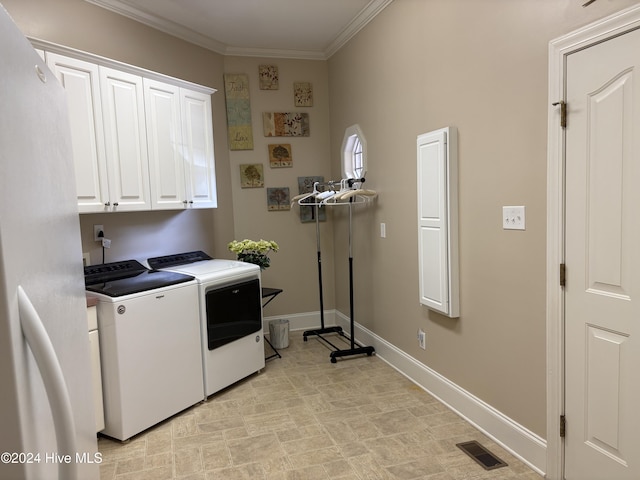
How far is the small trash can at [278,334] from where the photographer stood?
4.17 m

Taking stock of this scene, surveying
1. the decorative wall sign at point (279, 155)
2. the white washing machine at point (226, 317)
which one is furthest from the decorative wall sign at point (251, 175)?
the white washing machine at point (226, 317)

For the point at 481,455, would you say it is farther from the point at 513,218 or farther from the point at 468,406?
the point at 513,218

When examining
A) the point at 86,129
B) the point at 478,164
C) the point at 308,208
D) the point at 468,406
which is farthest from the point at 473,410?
the point at 86,129

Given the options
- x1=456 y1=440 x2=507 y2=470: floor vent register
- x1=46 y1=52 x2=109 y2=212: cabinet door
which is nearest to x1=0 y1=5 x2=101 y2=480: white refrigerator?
x1=46 y1=52 x2=109 y2=212: cabinet door

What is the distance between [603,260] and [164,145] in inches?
111

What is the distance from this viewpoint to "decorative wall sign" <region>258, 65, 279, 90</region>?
174 inches

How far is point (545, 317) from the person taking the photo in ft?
6.93

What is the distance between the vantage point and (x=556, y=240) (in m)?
2.01

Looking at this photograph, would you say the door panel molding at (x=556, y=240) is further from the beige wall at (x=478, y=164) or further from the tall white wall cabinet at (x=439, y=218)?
the tall white wall cabinet at (x=439, y=218)

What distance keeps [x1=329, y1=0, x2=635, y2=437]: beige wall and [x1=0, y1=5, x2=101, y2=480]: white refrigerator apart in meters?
1.96

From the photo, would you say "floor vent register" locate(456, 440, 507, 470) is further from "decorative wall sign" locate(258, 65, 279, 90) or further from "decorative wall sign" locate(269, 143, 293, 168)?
"decorative wall sign" locate(258, 65, 279, 90)

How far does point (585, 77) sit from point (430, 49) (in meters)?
1.24

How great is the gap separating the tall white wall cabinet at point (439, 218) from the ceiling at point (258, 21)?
4.47 ft

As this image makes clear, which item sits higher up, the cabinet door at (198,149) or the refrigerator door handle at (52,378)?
the cabinet door at (198,149)
